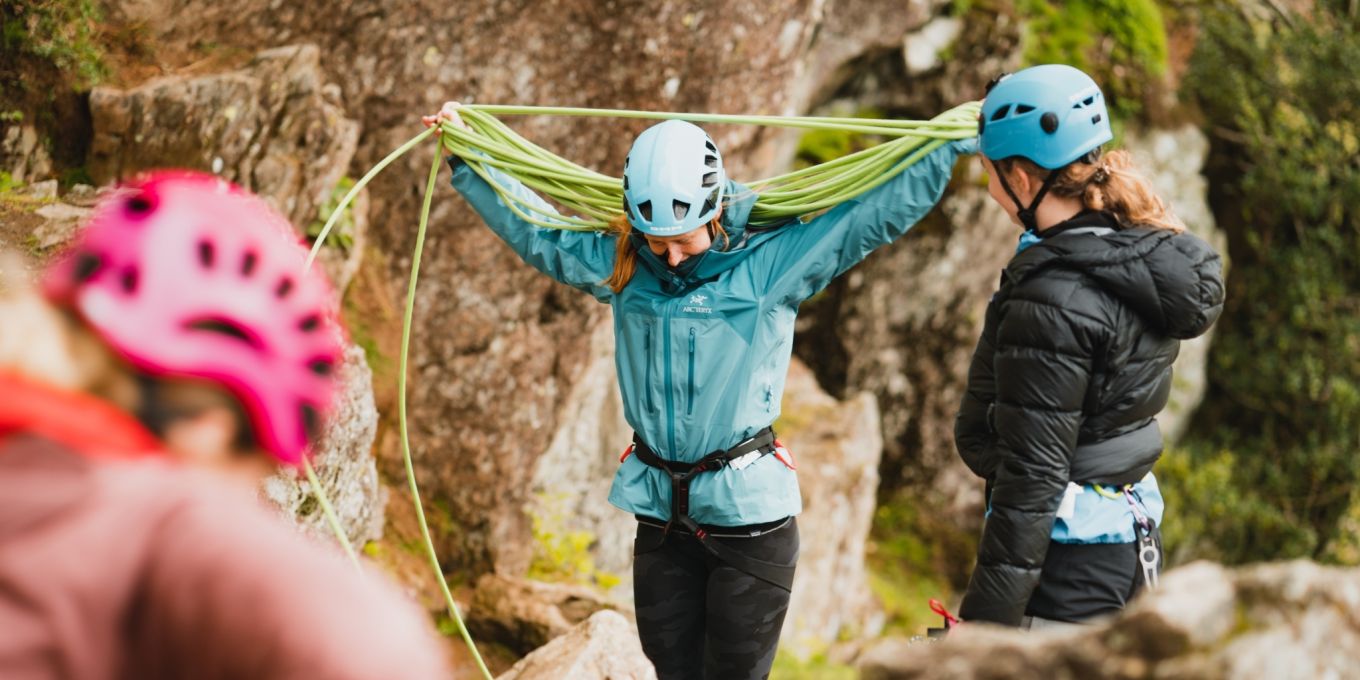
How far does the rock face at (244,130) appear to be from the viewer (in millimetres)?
5395

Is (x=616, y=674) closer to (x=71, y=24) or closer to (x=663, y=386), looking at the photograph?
(x=663, y=386)

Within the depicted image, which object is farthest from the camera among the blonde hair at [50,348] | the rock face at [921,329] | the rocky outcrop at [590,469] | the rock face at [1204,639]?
the rock face at [921,329]

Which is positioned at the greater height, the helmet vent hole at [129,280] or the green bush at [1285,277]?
the helmet vent hole at [129,280]

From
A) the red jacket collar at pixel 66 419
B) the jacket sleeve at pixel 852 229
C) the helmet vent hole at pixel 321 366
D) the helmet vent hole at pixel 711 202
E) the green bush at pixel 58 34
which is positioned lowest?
the jacket sleeve at pixel 852 229

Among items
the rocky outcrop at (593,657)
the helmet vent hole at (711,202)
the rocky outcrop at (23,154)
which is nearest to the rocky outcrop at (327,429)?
the rocky outcrop at (23,154)

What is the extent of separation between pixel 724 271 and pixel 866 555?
6269mm

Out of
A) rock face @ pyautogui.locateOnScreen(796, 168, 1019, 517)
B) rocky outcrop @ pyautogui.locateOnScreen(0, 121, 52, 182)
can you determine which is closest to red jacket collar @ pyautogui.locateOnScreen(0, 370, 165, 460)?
rocky outcrop @ pyautogui.locateOnScreen(0, 121, 52, 182)

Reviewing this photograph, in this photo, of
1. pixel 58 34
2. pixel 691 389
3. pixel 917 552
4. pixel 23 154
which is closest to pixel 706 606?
pixel 691 389

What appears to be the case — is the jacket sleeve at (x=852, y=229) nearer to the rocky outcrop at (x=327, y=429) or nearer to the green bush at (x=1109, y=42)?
the rocky outcrop at (x=327, y=429)

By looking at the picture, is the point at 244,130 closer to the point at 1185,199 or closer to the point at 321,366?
the point at 321,366

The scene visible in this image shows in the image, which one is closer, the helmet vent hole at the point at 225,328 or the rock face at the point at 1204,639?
the helmet vent hole at the point at 225,328

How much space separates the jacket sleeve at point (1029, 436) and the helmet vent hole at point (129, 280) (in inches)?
91.4

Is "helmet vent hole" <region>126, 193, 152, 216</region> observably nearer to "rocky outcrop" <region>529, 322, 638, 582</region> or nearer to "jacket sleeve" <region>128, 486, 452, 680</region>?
"jacket sleeve" <region>128, 486, 452, 680</region>

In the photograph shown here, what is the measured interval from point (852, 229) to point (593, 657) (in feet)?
6.31
